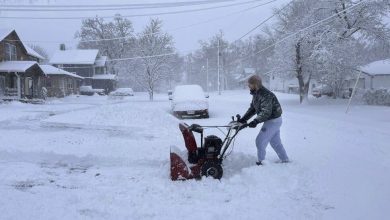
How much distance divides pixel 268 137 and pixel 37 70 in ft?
110

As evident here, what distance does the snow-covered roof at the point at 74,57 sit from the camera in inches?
2255

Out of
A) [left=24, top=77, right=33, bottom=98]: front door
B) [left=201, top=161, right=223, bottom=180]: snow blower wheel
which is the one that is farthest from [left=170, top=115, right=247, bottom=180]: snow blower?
[left=24, top=77, right=33, bottom=98]: front door

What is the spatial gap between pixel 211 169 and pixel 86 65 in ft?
182

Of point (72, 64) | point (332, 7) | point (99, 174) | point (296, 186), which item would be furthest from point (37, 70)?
point (296, 186)

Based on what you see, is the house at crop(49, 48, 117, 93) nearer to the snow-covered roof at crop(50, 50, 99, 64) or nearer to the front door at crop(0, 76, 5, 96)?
the snow-covered roof at crop(50, 50, 99, 64)

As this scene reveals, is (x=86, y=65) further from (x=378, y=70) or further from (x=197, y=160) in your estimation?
(x=197, y=160)

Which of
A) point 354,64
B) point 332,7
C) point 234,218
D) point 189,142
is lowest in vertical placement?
point 234,218

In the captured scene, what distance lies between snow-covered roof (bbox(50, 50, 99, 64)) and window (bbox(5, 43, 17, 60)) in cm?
2144

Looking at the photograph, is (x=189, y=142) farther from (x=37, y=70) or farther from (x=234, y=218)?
(x=37, y=70)

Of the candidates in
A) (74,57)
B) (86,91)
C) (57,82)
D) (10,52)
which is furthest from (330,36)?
(74,57)

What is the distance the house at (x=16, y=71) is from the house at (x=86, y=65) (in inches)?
734

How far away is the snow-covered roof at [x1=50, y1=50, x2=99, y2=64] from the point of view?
57.3 m

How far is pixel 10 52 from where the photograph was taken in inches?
1371

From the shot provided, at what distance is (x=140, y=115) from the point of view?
1562 centimetres
